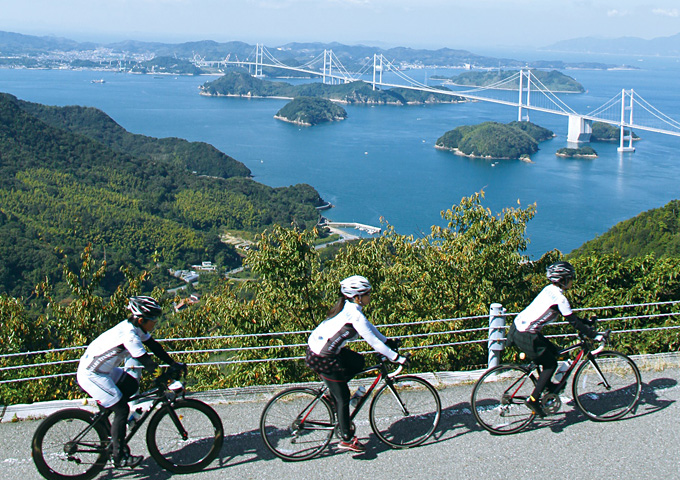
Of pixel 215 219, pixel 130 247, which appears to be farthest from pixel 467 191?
pixel 130 247

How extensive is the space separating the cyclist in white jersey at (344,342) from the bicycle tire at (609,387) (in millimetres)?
811

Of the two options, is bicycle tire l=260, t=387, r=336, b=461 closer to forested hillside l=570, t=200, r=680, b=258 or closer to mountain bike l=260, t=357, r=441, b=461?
mountain bike l=260, t=357, r=441, b=461

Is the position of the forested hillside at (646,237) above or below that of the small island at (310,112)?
below

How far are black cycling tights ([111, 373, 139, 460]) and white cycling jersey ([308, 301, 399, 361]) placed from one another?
0.60m

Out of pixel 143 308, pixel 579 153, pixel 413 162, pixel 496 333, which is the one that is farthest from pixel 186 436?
pixel 579 153

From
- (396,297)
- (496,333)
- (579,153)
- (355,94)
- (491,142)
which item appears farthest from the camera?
(355,94)

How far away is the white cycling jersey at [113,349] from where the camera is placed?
201 cm

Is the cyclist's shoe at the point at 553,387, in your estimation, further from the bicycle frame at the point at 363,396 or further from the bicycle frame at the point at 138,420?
the bicycle frame at the point at 138,420

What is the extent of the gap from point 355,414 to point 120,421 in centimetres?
75

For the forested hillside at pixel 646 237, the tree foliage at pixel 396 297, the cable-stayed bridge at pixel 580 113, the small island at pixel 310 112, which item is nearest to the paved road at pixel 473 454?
the tree foliage at pixel 396 297

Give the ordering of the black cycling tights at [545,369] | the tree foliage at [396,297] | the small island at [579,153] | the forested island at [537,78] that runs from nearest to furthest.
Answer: the black cycling tights at [545,369], the tree foliage at [396,297], the small island at [579,153], the forested island at [537,78]

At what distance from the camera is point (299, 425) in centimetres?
226

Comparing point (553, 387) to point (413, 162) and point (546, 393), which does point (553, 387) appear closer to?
point (546, 393)

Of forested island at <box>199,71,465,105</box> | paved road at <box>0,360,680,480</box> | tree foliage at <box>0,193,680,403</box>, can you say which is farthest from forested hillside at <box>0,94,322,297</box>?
forested island at <box>199,71,465,105</box>
